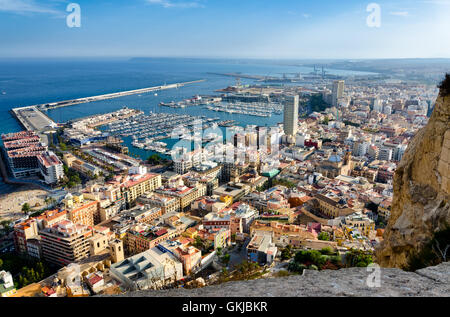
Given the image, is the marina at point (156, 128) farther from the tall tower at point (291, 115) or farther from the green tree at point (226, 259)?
the green tree at point (226, 259)

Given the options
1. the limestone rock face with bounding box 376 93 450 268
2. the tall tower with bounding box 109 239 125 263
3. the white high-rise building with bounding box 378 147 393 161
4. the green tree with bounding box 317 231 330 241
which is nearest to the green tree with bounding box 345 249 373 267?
the green tree with bounding box 317 231 330 241

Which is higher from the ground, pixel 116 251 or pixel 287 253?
pixel 287 253

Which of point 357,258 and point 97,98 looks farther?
point 97,98

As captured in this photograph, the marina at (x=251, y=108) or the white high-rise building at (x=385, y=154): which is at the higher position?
the marina at (x=251, y=108)

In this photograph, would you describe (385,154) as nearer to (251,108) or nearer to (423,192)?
(251,108)

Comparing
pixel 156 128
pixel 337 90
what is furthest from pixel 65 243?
pixel 337 90

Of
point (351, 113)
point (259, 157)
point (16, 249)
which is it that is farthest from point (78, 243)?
point (351, 113)

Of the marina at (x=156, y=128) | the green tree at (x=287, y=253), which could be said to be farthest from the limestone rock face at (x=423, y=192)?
the marina at (x=156, y=128)
